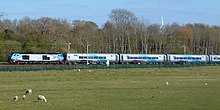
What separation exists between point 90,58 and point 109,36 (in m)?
47.7

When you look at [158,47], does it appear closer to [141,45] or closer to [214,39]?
[141,45]

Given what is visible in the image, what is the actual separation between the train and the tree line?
14.4 metres

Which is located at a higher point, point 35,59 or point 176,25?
point 176,25

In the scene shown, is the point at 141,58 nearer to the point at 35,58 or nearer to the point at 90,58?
the point at 90,58

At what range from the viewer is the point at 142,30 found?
174250 mm

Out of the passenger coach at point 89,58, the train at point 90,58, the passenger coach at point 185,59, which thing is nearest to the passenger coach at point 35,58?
the train at point 90,58

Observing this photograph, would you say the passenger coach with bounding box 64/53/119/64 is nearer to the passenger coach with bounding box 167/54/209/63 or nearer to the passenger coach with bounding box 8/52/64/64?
the passenger coach with bounding box 8/52/64/64

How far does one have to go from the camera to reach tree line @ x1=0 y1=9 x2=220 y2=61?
137613mm

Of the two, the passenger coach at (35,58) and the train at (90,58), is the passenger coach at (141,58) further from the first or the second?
the passenger coach at (35,58)

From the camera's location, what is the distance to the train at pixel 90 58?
111875mm

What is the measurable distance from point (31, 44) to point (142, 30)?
5612cm

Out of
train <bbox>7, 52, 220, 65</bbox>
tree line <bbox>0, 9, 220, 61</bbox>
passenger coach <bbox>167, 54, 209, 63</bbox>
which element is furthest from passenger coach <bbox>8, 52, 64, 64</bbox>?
passenger coach <bbox>167, 54, 209, 63</bbox>

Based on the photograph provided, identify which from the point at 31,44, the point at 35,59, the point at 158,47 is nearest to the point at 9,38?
the point at 31,44

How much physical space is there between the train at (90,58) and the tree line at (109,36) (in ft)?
47.4
